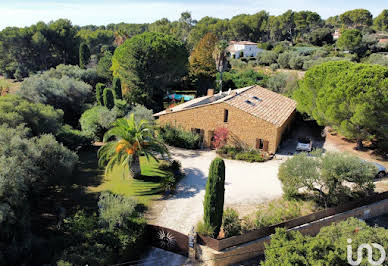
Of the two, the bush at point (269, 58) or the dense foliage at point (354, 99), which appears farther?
the bush at point (269, 58)

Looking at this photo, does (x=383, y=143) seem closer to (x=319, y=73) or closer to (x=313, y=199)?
(x=319, y=73)

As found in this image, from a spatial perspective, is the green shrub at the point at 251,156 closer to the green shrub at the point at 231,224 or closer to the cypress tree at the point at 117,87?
the green shrub at the point at 231,224

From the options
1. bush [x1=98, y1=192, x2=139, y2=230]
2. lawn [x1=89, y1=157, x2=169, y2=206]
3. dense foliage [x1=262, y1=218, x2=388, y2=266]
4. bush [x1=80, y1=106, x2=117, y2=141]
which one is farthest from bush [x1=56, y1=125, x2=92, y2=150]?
dense foliage [x1=262, y1=218, x2=388, y2=266]

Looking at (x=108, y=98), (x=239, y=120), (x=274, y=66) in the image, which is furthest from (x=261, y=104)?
(x=274, y=66)

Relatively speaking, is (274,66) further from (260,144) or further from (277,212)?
(277,212)

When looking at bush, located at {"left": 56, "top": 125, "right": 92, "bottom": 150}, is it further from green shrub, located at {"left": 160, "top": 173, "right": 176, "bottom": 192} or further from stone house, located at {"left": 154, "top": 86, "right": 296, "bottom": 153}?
green shrub, located at {"left": 160, "top": 173, "right": 176, "bottom": 192}

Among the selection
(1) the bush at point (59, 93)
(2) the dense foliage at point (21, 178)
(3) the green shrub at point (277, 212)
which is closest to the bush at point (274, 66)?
(1) the bush at point (59, 93)

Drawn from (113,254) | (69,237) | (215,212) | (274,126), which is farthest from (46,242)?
(274,126)
